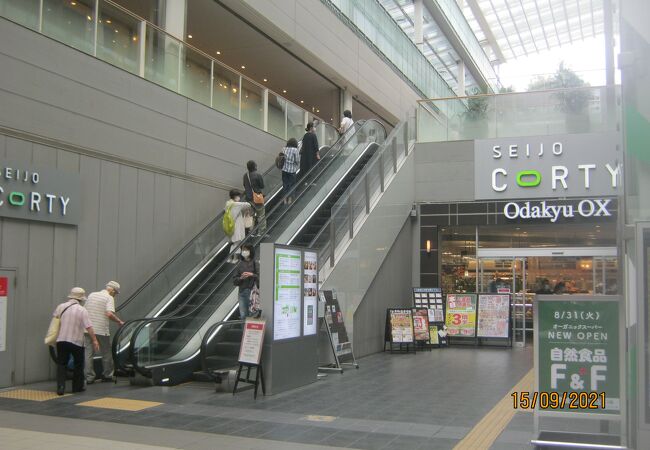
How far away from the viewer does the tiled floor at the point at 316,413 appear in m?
5.88

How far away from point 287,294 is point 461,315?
25.4 ft

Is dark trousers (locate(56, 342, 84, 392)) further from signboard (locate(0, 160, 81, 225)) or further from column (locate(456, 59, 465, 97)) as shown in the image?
column (locate(456, 59, 465, 97))

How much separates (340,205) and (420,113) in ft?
20.4

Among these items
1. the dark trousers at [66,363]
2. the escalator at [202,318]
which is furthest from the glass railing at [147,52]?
the dark trousers at [66,363]

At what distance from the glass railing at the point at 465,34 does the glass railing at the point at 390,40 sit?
2.85 meters

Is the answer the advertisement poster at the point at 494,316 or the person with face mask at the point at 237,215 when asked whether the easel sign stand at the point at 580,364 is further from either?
the advertisement poster at the point at 494,316

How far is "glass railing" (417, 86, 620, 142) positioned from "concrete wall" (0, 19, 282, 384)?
21.1 ft

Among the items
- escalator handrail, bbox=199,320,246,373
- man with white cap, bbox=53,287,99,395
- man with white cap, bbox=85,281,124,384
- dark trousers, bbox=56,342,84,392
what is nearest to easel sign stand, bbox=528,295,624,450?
escalator handrail, bbox=199,320,246,373

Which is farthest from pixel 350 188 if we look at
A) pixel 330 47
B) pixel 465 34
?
pixel 465 34

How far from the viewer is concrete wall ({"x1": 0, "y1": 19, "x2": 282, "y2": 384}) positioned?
28.2 ft

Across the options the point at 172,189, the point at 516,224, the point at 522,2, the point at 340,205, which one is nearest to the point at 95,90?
the point at 172,189

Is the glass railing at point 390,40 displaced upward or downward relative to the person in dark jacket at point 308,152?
upward

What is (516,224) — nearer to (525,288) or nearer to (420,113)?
(525,288)

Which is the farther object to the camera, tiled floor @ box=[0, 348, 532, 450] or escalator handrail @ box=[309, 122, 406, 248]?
escalator handrail @ box=[309, 122, 406, 248]
